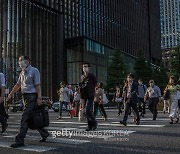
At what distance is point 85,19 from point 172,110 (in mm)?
46468

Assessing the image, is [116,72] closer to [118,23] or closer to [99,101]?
[118,23]

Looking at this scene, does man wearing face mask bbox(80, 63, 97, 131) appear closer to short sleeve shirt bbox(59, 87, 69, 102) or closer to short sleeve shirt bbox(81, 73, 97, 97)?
short sleeve shirt bbox(81, 73, 97, 97)

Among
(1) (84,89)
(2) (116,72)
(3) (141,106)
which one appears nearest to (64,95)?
(3) (141,106)

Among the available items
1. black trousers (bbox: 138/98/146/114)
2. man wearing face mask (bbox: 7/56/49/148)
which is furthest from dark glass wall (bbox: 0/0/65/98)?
man wearing face mask (bbox: 7/56/49/148)

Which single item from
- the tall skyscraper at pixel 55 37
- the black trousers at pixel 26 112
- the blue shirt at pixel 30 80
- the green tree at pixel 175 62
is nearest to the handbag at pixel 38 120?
the black trousers at pixel 26 112

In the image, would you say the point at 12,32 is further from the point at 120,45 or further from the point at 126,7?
the point at 126,7

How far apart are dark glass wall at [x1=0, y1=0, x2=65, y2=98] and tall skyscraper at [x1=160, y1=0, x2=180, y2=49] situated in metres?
101

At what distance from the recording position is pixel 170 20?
144750mm

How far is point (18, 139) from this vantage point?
615 cm

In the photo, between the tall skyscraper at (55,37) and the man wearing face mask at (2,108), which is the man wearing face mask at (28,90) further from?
the tall skyscraper at (55,37)

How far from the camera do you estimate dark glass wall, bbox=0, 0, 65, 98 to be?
44.5m

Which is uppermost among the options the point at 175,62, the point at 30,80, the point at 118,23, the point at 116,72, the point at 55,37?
the point at 118,23

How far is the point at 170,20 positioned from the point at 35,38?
10813 centimetres

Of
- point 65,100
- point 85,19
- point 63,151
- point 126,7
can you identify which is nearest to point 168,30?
point 126,7
